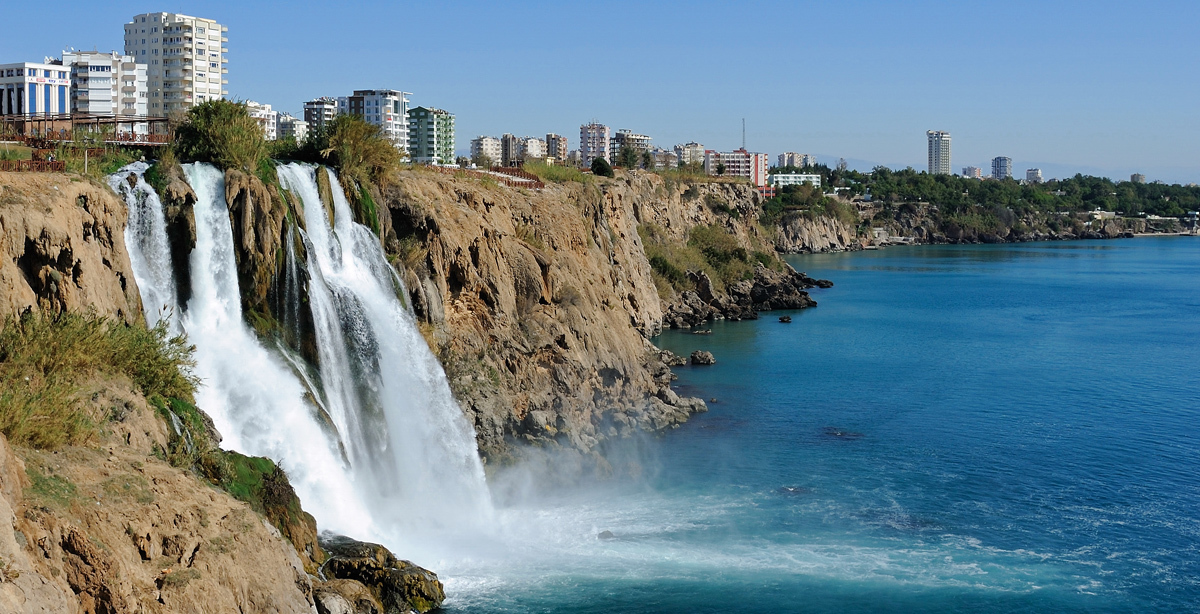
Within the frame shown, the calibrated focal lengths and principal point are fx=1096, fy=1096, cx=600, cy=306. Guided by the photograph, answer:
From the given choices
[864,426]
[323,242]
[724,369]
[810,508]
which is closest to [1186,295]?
[724,369]

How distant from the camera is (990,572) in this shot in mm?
22656

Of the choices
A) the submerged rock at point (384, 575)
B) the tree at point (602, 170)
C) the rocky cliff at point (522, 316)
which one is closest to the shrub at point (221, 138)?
the rocky cliff at point (522, 316)

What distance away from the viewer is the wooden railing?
21.0 metres

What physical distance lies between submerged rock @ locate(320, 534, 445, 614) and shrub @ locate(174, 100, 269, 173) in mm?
9756

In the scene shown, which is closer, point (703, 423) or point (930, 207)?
point (703, 423)

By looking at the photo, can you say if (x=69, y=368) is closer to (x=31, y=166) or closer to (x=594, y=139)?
(x=31, y=166)

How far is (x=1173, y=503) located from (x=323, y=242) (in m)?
22.1

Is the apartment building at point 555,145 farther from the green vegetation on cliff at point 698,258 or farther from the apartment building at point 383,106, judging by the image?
the green vegetation on cliff at point 698,258

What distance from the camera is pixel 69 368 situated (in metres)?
16.7

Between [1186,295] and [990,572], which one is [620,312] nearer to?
[990,572]

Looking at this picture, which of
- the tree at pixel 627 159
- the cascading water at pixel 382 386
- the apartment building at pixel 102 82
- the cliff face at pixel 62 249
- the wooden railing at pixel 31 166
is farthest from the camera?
the tree at pixel 627 159

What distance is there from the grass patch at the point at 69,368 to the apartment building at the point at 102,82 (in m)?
63.8

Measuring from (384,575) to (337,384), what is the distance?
6262 millimetres

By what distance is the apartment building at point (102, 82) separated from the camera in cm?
7725
